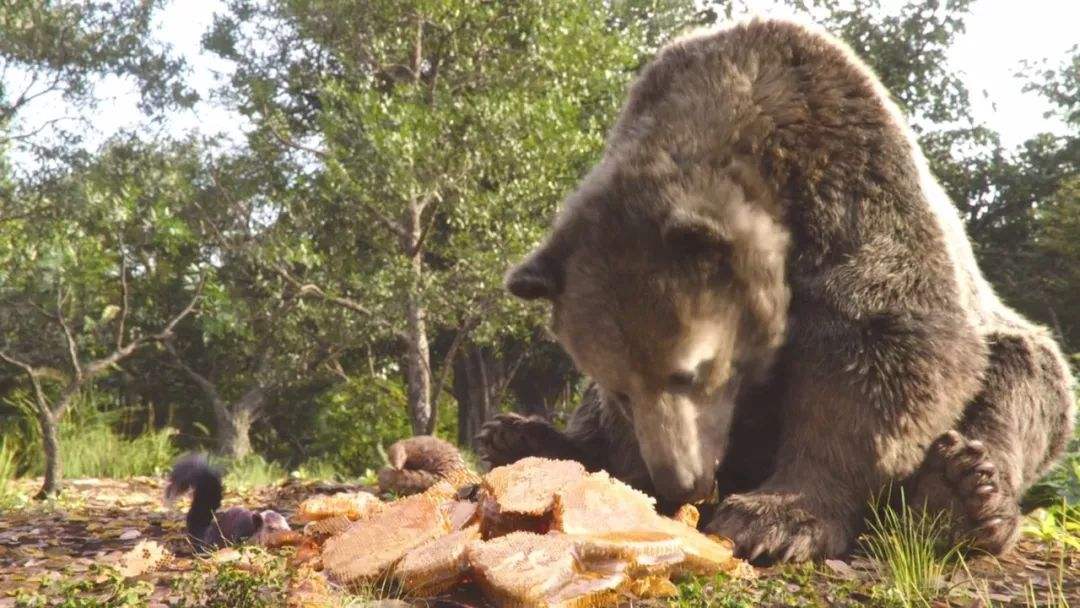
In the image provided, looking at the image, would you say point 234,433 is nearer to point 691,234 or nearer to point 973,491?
point 691,234

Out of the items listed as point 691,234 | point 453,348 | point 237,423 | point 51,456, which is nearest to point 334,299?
point 453,348

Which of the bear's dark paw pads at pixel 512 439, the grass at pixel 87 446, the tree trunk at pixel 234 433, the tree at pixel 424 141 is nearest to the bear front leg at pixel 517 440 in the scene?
the bear's dark paw pads at pixel 512 439

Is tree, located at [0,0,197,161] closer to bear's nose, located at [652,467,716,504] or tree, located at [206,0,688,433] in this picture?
tree, located at [206,0,688,433]

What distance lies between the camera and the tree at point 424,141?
10.9m

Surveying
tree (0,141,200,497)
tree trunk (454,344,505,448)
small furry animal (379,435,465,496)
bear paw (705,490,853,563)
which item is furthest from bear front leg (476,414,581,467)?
tree trunk (454,344,505,448)

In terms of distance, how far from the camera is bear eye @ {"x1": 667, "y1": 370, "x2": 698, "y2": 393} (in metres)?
3.27

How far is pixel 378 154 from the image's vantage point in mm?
10500

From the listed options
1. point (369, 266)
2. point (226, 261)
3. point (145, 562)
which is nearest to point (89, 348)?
point (226, 261)

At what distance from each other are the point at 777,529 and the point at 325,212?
1001 cm

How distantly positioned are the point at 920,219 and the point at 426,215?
9.93m

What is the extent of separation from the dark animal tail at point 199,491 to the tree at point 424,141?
649cm

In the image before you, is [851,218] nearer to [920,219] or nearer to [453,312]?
[920,219]

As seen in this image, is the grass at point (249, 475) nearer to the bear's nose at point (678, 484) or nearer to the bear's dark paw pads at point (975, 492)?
the bear's nose at point (678, 484)

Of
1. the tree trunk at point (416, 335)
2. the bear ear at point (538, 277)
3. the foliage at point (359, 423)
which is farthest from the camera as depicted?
the foliage at point (359, 423)
